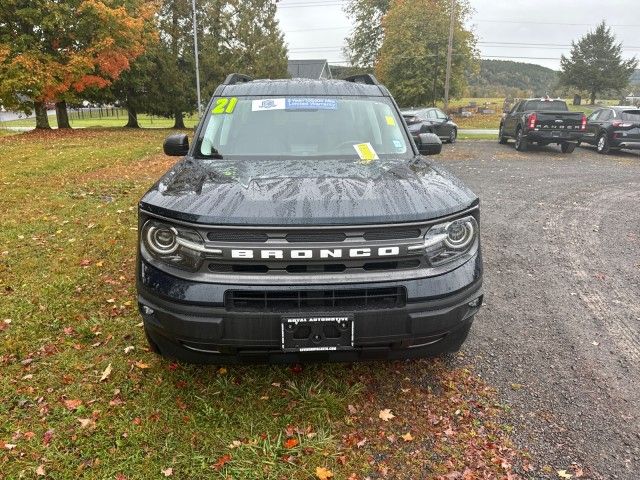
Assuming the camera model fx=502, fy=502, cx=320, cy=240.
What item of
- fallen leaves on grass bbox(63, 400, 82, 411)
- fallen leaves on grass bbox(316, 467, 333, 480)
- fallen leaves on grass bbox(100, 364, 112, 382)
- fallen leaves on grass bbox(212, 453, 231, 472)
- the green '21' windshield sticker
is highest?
the green '21' windshield sticker

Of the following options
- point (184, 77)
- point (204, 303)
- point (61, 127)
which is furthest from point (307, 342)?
point (184, 77)

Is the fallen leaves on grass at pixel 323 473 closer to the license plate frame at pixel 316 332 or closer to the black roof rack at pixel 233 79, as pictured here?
the license plate frame at pixel 316 332

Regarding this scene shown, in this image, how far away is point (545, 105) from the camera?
17156 mm

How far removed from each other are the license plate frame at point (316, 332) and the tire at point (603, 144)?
17.1 metres

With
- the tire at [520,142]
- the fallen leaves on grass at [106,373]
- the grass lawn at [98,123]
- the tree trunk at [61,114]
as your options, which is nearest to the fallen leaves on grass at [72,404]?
the fallen leaves on grass at [106,373]

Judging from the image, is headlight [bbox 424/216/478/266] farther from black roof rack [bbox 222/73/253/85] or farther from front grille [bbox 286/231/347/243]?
black roof rack [bbox 222/73/253/85]

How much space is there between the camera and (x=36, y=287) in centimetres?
459

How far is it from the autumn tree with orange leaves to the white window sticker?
1994 centimetres

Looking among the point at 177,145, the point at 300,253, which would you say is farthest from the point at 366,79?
the point at 300,253

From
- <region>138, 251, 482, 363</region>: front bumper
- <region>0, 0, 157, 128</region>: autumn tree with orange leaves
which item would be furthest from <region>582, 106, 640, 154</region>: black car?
<region>0, 0, 157, 128</region>: autumn tree with orange leaves

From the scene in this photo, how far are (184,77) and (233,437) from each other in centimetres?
2827

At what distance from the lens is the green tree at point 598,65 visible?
5753 centimetres

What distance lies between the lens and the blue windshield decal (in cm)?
401

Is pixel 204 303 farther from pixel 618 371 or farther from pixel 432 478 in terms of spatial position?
pixel 618 371
